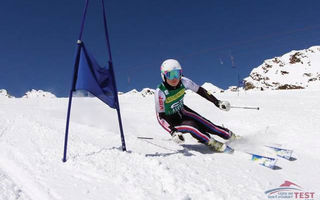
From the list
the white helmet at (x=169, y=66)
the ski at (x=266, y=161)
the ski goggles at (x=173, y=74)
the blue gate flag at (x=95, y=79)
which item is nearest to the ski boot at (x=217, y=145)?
the ski at (x=266, y=161)

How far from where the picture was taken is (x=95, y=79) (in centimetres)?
399

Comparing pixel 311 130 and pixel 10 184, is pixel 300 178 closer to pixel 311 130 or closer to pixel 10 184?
pixel 311 130

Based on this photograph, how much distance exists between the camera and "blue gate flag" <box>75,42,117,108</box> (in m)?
3.82

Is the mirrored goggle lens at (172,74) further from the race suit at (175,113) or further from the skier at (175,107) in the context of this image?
the race suit at (175,113)

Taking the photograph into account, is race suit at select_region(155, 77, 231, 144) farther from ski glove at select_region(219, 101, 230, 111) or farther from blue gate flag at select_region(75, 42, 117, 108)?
blue gate flag at select_region(75, 42, 117, 108)

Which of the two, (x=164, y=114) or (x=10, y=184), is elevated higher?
(x=164, y=114)

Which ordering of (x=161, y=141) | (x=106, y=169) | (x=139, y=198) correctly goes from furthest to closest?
(x=161, y=141), (x=106, y=169), (x=139, y=198)

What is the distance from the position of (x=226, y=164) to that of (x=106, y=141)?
235 centimetres

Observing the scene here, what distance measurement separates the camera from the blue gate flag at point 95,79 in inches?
150

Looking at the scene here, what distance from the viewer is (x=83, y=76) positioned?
3820mm

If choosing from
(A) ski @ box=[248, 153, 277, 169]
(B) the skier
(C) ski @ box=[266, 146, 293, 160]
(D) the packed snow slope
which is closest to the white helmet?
(B) the skier

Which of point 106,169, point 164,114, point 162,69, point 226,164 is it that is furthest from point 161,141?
point 106,169

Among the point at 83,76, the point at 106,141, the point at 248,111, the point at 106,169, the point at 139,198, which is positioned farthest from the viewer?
the point at 248,111

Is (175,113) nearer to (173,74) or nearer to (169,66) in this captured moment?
(173,74)
